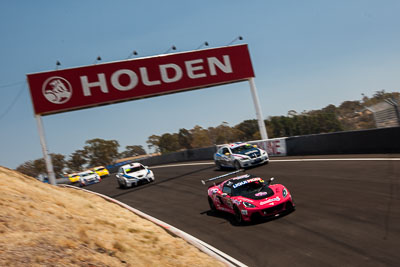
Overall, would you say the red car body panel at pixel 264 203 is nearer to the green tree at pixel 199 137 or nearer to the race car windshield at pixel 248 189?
the race car windshield at pixel 248 189

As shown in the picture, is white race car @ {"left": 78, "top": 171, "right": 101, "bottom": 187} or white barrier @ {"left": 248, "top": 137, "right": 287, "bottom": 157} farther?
white race car @ {"left": 78, "top": 171, "right": 101, "bottom": 187}

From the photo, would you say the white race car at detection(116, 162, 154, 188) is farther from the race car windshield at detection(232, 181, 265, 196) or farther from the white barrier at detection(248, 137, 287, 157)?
the race car windshield at detection(232, 181, 265, 196)

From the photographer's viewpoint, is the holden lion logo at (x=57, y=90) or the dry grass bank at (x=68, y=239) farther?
the holden lion logo at (x=57, y=90)

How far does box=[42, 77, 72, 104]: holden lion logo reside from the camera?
95.2 feet

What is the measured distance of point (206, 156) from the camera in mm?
36656

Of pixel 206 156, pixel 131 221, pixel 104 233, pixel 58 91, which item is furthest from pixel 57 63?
pixel 104 233

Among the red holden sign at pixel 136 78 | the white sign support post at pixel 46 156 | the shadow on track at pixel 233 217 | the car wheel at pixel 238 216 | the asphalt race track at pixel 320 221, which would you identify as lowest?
the asphalt race track at pixel 320 221

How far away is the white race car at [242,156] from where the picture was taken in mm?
21455

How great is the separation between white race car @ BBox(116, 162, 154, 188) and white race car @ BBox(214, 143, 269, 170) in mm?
4919

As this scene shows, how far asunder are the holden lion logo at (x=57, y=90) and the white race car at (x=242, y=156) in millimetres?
13464

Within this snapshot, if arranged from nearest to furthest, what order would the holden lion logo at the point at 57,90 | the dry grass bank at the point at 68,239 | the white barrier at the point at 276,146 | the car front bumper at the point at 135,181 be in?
the dry grass bank at the point at 68,239 < the car front bumper at the point at 135,181 < the white barrier at the point at 276,146 < the holden lion logo at the point at 57,90

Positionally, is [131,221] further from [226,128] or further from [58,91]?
[226,128]

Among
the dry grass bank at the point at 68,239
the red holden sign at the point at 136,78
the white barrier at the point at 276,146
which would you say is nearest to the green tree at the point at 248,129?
the red holden sign at the point at 136,78

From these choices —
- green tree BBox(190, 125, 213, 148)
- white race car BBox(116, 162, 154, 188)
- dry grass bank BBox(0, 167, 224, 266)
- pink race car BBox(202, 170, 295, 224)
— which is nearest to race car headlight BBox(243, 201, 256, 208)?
pink race car BBox(202, 170, 295, 224)
